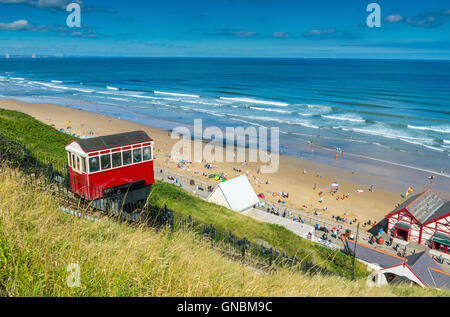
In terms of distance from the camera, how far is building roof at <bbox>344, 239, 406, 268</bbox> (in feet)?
66.5

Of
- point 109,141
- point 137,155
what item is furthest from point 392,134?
point 109,141

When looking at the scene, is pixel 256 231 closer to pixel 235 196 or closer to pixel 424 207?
pixel 235 196

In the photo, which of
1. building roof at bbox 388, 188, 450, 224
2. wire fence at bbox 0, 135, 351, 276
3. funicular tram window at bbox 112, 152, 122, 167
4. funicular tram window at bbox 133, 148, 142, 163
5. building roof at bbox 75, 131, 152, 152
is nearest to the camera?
wire fence at bbox 0, 135, 351, 276

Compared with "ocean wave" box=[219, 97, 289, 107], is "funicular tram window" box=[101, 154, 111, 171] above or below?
below

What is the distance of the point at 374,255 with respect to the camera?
21281 mm

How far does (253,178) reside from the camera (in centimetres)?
3503

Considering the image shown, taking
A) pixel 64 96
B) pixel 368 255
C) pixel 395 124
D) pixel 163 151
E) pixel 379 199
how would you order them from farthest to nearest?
pixel 64 96 < pixel 395 124 < pixel 163 151 < pixel 379 199 < pixel 368 255

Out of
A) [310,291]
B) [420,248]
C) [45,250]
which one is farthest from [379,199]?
[45,250]

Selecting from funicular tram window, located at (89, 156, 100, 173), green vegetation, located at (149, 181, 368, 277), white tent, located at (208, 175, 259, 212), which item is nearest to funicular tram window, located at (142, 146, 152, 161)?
green vegetation, located at (149, 181, 368, 277)

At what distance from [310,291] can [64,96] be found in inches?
3637

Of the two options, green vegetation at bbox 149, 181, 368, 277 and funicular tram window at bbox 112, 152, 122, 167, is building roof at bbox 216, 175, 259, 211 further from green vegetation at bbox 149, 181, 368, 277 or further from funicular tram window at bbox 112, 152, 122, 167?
funicular tram window at bbox 112, 152, 122, 167

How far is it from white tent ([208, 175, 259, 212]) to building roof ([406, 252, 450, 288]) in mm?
10035
